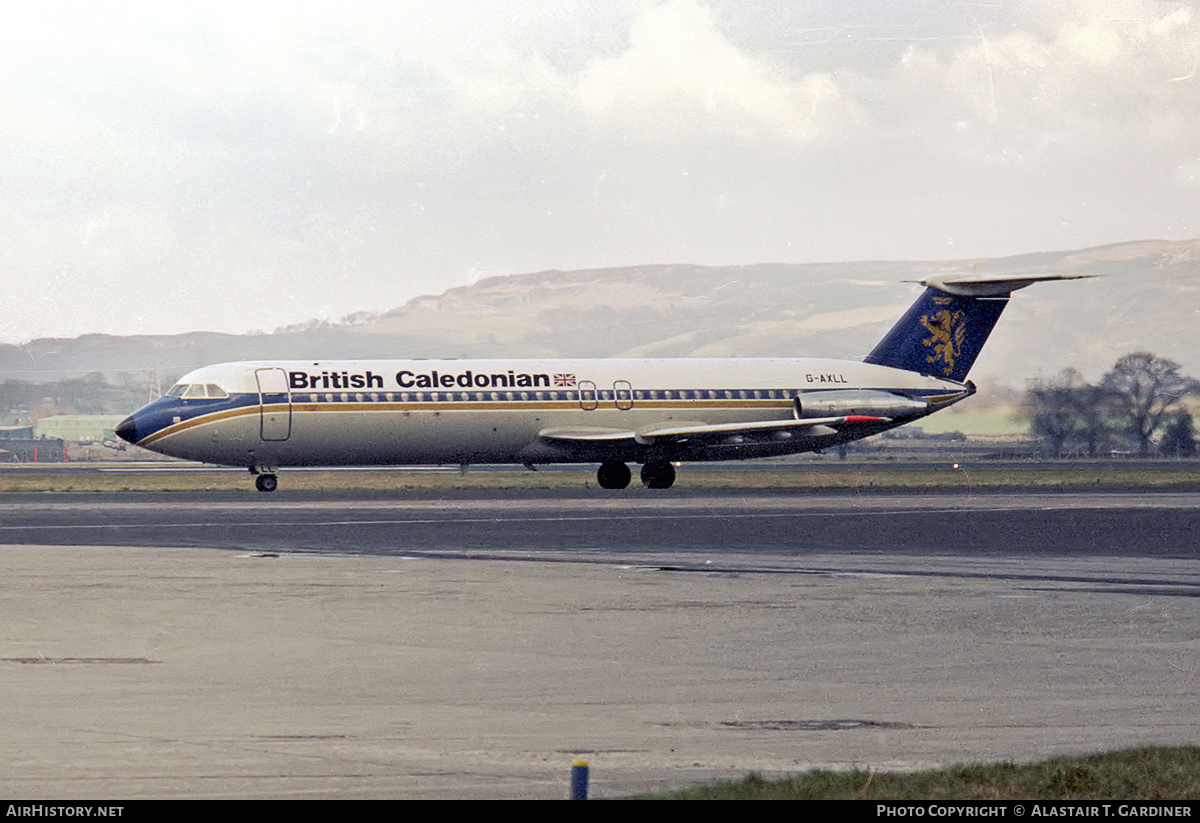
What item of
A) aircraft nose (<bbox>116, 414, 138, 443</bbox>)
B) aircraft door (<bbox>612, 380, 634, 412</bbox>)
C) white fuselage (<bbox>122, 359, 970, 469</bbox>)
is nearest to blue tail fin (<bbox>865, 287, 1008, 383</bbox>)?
white fuselage (<bbox>122, 359, 970, 469</bbox>)

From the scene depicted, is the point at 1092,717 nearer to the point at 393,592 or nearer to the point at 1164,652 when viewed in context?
the point at 1164,652

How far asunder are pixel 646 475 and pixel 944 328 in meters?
12.4

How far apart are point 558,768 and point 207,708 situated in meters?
3.33

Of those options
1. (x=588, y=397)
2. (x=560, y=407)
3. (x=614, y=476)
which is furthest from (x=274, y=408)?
(x=614, y=476)

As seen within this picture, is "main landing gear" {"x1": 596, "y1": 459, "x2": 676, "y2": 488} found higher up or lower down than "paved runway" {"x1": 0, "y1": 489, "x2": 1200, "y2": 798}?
higher up

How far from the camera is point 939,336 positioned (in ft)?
188

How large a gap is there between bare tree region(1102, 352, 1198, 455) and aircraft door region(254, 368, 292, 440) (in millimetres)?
54803

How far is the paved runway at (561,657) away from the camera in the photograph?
1012 centimetres

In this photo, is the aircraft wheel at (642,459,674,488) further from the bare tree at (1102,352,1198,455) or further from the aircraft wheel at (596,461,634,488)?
the bare tree at (1102,352,1198,455)

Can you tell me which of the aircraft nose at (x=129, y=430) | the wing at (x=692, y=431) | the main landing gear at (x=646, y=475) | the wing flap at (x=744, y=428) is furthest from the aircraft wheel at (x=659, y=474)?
the aircraft nose at (x=129, y=430)

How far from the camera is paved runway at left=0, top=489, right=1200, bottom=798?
1012 cm

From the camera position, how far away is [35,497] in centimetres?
4738

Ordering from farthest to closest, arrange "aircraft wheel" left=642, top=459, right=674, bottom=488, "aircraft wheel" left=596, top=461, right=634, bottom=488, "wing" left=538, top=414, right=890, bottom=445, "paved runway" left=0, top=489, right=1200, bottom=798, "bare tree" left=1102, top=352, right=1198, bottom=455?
"bare tree" left=1102, top=352, right=1198, bottom=455 → "aircraft wheel" left=596, top=461, right=634, bottom=488 → "aircraft wheel" left=642, top=459, right=674, bottom=488 → "wing" left=538, top=414, right=890, bottom=445 → "paved runway" left=0, top=489, right=1200, bottom=798
